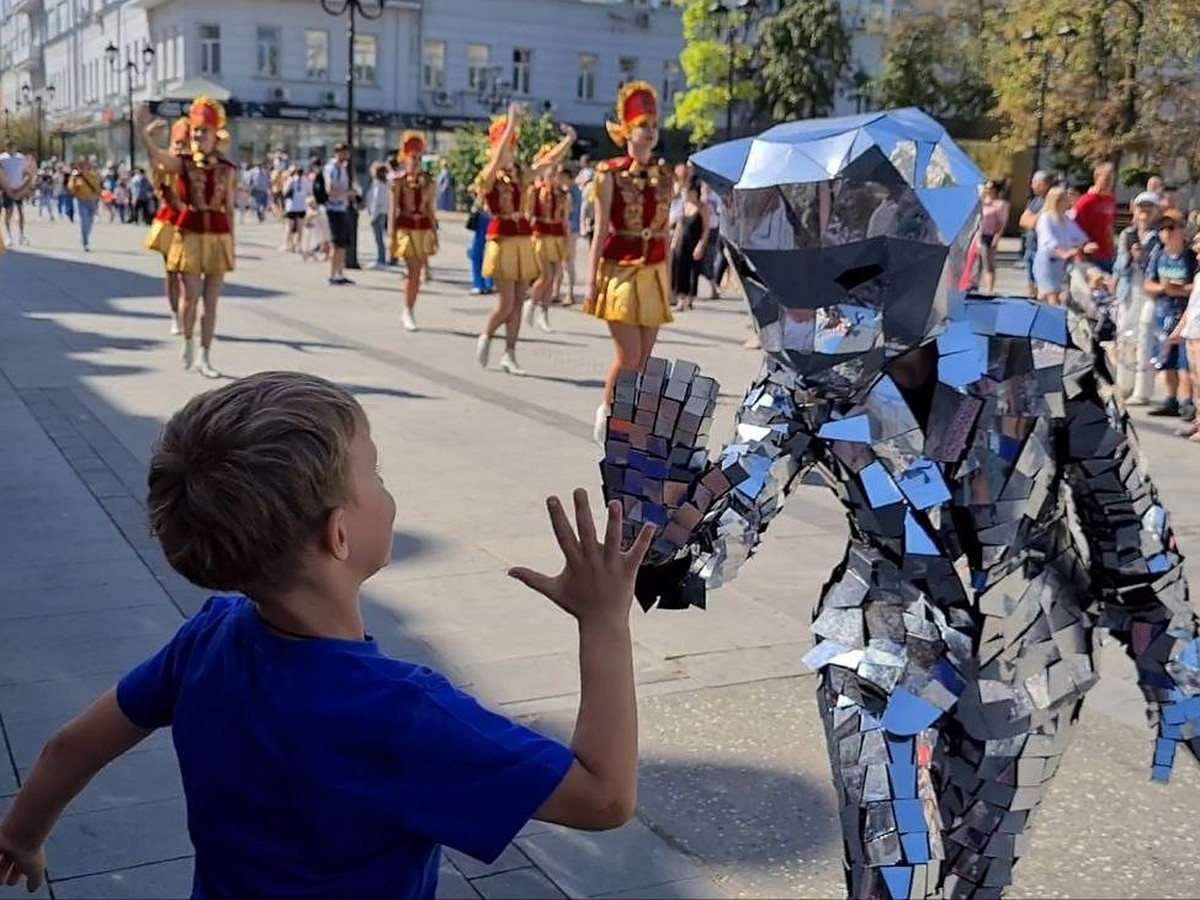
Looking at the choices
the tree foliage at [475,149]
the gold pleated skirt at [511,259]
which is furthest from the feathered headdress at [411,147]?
the tree foliage at [475,149]

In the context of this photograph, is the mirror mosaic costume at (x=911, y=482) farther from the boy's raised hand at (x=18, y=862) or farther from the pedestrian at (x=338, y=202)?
→ the pedestrian at (x=338, y=202)

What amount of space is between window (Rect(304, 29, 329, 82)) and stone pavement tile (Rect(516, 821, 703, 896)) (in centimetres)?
5222

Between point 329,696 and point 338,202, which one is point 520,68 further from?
point 329,696

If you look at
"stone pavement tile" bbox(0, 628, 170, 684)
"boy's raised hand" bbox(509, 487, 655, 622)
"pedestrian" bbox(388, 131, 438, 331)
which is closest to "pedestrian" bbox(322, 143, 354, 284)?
"pedestrian" bbox(388, 131, 438, 331)

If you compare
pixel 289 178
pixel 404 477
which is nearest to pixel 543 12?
pixel 289 178

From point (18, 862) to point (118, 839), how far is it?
5.25ft

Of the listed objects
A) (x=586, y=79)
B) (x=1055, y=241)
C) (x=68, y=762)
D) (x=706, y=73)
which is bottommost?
(x=68, y=762)

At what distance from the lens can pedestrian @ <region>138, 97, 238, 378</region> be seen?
31.9ft

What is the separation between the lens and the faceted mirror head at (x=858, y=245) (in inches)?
84.6

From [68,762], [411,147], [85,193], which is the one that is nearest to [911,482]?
[68,762]

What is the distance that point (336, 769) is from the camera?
1473 mm

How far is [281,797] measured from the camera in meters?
1.51

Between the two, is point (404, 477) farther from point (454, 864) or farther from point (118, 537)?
point (454, 864)

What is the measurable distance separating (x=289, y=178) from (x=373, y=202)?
9.85 feet
